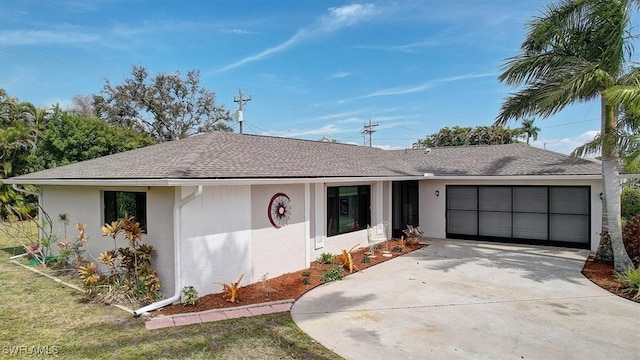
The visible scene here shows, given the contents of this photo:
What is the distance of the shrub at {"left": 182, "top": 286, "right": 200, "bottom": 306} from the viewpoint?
22.5ft

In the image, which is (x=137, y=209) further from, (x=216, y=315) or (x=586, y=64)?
(x=586, y=64)

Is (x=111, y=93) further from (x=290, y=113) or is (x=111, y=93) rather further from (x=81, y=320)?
(x=81, y=320)

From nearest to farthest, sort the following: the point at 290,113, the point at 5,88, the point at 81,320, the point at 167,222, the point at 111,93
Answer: the point at 81,320, the point at 167,222, the point at 5,88, the point at 111,93, the point at 290,113

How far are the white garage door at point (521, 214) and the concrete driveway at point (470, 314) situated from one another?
110 inches

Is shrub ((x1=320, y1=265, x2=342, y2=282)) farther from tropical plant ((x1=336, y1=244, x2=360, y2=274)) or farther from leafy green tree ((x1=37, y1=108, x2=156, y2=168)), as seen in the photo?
leafy green tree ((x1=37, y1=108, x2=156, y2=168))

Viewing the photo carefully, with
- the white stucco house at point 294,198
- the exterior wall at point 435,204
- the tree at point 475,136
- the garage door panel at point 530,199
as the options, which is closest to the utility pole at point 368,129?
the tree at point 475,136

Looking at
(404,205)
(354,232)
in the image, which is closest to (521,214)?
(404,205)

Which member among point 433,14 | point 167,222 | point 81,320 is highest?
point 433,14

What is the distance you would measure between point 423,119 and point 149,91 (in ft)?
87.2

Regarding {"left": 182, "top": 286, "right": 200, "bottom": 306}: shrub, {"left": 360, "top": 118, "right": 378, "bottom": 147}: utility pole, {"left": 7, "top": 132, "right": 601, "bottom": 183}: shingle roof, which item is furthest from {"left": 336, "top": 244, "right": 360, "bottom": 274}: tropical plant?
{"left": 360, "top": 118, "right": 378, "bottom": 147}: utility pole

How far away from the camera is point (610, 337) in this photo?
18.0 ft

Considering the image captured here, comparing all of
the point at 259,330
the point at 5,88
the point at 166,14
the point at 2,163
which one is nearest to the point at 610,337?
the point at 259,330

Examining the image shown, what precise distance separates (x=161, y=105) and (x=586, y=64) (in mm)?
35890

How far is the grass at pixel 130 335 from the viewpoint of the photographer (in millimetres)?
5012
